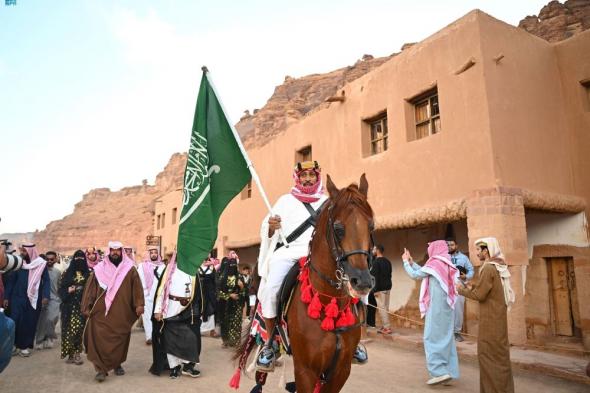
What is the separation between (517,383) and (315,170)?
4598 mm

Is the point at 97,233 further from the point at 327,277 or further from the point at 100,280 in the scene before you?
the point at 327,277

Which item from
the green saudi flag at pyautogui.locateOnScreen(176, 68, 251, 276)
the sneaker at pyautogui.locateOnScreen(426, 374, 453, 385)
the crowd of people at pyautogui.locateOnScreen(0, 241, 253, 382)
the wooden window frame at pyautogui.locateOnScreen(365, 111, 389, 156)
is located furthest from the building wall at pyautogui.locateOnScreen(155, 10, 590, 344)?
the green saudi flag at pyautogui.locateOnScreen(176, 68, 251, 276)

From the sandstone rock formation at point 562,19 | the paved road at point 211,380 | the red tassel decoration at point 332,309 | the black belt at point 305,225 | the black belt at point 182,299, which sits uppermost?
the sandstone rock formation at point 562,19

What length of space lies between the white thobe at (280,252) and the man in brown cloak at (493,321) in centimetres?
247

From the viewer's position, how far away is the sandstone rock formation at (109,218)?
59.5 metres

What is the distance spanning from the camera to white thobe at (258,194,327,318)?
3619mm

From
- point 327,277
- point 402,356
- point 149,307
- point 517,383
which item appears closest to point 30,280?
point 149,307

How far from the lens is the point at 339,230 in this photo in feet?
9.59

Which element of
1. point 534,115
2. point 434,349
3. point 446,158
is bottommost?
point 434,349

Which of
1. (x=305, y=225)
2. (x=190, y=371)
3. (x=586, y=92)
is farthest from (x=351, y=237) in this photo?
(x=586, y=92)

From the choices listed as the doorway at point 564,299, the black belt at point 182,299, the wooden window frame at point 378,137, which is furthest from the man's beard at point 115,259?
the doorway at point 564,299

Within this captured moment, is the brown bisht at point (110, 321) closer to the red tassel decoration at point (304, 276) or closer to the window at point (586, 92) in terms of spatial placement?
the red tassel decoration at point (304, 276)

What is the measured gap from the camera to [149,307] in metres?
9.40

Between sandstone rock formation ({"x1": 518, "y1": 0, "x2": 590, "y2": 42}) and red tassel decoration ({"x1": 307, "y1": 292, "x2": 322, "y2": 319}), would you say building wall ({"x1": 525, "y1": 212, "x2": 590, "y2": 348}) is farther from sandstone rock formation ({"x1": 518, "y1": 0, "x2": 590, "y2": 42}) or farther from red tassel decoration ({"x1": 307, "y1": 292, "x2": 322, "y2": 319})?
sandstone rock formation ({"x1": 518, "y1": 0, "x2": 590, "y2": 42})
